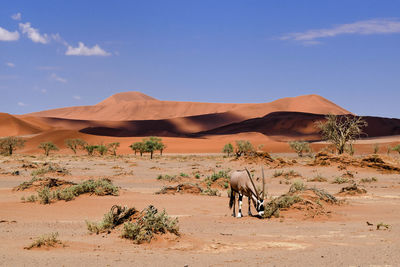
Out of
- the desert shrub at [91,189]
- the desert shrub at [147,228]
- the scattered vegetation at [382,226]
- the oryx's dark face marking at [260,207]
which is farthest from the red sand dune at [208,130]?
the desert shrub at [147,228]

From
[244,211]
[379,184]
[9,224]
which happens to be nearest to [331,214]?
[244,211]

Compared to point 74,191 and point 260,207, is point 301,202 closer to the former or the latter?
point 260,207

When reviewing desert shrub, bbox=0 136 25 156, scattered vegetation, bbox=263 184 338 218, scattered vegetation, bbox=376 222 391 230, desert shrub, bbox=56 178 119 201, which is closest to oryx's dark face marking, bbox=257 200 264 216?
scattered vegetation, bbox=263 184 338 218

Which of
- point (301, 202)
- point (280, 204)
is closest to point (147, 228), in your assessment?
point (280, 204)

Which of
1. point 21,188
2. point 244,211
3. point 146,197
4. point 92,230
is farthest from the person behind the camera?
point 21,188

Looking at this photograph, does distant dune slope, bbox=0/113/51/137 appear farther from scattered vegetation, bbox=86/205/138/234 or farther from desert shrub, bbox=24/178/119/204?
scattered vegetation, bbox=86/205/138/234

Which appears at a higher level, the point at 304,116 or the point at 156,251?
the point at 304,116

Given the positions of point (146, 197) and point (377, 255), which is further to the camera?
point (146, 197)

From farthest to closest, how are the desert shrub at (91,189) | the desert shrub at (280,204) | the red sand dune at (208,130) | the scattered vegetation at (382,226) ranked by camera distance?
1. the red sand dune at (208,130)
2. the desert shrub at (91,189)
3. the desert shrub at (280,204)
4. the scattered vegetation at (382,226)

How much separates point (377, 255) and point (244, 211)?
22.6ft

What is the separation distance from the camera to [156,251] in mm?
8094

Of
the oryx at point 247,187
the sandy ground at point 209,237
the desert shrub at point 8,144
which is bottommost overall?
the sandy ground at point 209,237

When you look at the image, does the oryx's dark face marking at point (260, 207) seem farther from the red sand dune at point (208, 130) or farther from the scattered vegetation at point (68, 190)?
the red sand dune at point (208, 130)

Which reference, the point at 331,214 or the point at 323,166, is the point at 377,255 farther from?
the point at 323,166
